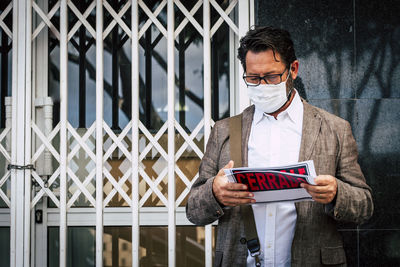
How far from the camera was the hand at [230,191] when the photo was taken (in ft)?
A: 7.01

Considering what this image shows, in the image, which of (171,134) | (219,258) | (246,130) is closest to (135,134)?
(171,134)

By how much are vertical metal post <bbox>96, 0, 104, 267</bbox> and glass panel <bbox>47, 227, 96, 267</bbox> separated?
0.31 meters

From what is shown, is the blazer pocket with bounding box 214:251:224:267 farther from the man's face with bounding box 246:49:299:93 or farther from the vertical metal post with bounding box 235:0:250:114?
the vertical metal post with bounding box 235:0:250:114

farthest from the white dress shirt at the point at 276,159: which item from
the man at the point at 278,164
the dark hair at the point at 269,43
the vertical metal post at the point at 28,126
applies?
the vertical metal post at the point at 28,126

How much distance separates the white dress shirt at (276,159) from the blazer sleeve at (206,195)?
0.72 feet

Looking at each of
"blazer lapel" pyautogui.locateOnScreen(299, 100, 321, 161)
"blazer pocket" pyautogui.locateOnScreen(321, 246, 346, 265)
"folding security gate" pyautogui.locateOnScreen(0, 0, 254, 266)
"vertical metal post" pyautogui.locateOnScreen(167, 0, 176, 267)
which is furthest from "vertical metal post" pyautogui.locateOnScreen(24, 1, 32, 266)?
"blazer pocket" pyautogui.locateOnScreen(321, 246, 346, 265)

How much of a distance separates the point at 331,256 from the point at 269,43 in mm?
1226

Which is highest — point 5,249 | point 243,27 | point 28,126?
point 243,27

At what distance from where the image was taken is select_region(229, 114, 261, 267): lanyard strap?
230 centimetres

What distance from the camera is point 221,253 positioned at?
2.47 metres

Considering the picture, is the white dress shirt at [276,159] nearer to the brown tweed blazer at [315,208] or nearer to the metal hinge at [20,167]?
the brown tweed blazer at [315,208]

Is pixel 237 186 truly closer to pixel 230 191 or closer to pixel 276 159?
pixel 230 191

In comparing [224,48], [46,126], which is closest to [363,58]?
[224,48]

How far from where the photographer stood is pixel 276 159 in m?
2.41
